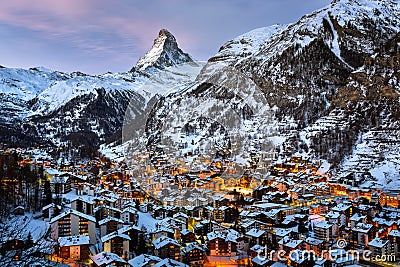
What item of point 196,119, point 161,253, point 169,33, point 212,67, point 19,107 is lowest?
point 161,253

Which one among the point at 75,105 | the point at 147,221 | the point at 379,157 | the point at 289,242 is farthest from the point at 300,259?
the point at 75,105

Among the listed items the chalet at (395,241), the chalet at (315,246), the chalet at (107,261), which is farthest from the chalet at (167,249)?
the chalet at (395,241)

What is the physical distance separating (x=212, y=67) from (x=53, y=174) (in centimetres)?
4482

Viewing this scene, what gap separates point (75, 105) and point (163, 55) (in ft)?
168

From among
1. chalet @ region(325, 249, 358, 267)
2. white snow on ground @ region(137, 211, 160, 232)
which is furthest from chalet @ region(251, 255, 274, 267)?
white snow on ground @ region(137, 211, 160, 232)

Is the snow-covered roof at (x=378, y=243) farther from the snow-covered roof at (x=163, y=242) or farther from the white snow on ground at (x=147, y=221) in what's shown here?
the white snow on ground at (x=147, y=221)

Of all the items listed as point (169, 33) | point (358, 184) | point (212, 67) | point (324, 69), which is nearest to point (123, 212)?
point (358, 184)

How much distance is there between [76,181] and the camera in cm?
1786

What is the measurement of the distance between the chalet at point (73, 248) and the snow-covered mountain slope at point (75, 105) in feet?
111

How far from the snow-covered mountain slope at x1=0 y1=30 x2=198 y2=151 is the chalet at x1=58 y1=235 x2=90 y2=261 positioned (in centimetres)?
3376

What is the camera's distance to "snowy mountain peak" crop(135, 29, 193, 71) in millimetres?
107562

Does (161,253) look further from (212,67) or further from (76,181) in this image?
(212,67)

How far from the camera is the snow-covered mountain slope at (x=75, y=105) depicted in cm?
4878

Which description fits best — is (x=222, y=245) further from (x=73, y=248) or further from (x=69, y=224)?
(x=69, y=224)
